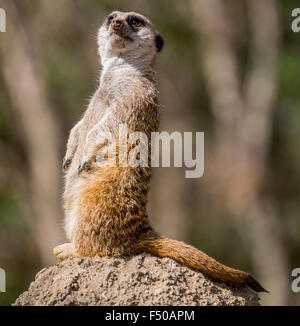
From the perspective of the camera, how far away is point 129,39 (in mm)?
6527

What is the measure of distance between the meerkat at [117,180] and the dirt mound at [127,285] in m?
0.10

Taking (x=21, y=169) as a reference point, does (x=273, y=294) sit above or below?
below

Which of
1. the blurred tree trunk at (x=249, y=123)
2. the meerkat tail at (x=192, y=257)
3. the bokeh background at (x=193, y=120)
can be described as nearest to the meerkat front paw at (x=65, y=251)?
the meerkat tail at (x=192, y=257)

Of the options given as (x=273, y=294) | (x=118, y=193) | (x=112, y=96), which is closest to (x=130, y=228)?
(x=118, y=193)

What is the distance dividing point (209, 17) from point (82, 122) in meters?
14.3

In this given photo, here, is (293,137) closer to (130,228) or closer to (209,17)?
(209,17)

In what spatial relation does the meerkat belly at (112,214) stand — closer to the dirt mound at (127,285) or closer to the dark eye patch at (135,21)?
the dirt mound at (127,285)

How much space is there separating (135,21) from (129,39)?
0.26 metres

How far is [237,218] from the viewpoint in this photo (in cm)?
1939

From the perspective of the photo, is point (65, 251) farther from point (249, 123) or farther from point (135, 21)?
point (249, 123)

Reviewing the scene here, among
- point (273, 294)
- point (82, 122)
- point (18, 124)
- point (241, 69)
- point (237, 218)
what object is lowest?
Answer: point (273, 294)

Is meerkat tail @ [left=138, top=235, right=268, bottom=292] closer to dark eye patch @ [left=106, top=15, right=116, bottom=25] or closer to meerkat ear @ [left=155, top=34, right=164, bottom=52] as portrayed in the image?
meerkat ear @ [left=155, top=34, right=164, bottom=52]

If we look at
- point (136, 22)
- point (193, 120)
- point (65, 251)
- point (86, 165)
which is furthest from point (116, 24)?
point (193, 120)

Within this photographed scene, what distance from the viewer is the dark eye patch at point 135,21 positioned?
260 inches
